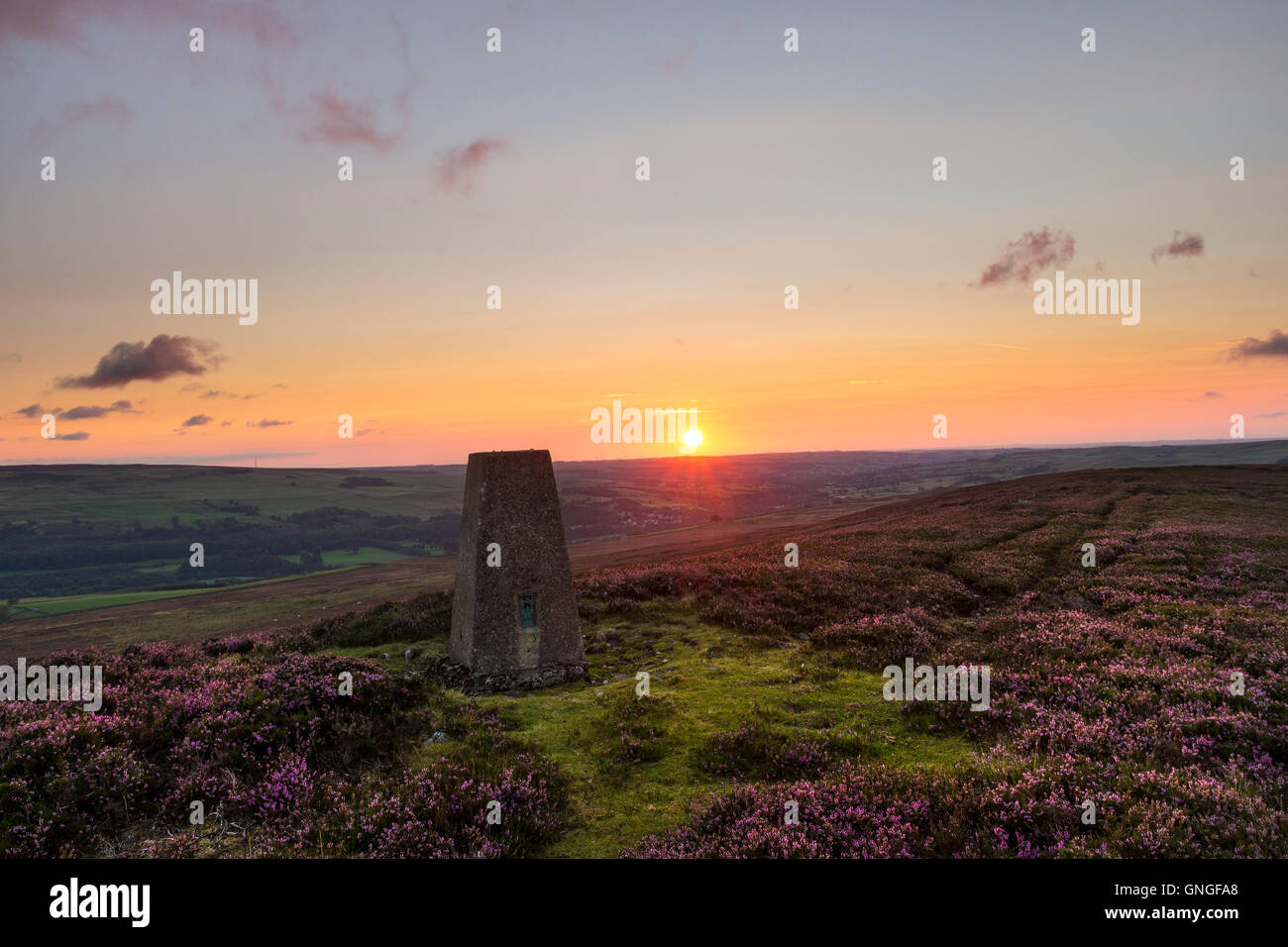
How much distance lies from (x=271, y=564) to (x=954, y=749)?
185m

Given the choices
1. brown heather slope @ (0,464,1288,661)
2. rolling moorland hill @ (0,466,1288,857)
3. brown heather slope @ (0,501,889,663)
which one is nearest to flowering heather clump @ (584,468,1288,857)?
rolling moorland hill @ (0,466,1288,857)

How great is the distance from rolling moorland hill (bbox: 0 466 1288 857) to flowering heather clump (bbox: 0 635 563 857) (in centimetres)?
4

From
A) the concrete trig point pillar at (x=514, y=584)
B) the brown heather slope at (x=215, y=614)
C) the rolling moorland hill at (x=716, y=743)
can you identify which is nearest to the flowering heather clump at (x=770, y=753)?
the rolling moorland hill at (x=716, y=743)

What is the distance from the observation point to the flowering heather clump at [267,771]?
23.2ft

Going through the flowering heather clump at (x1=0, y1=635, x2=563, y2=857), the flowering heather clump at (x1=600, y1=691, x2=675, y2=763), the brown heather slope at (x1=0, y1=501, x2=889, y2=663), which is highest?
the flowering heather clump at (x1=0, y1=635, x2=563, y2=857)

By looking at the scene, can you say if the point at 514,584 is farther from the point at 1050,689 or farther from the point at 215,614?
the point at 215,614

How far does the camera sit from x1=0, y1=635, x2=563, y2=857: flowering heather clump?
7.09m

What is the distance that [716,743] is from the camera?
10180mm

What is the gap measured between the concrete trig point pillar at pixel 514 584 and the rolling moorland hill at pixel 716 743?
74cm

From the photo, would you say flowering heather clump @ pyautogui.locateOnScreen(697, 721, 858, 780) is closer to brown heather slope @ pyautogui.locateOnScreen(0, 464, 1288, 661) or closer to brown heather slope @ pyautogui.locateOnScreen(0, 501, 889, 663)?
brown heather slope @ pyautogui.locateOnScreen(0, 464, 1288, 661)

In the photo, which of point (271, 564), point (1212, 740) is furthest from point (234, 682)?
point (271, 564)

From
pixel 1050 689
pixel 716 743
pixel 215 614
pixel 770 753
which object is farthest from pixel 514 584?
pixel 215 614
